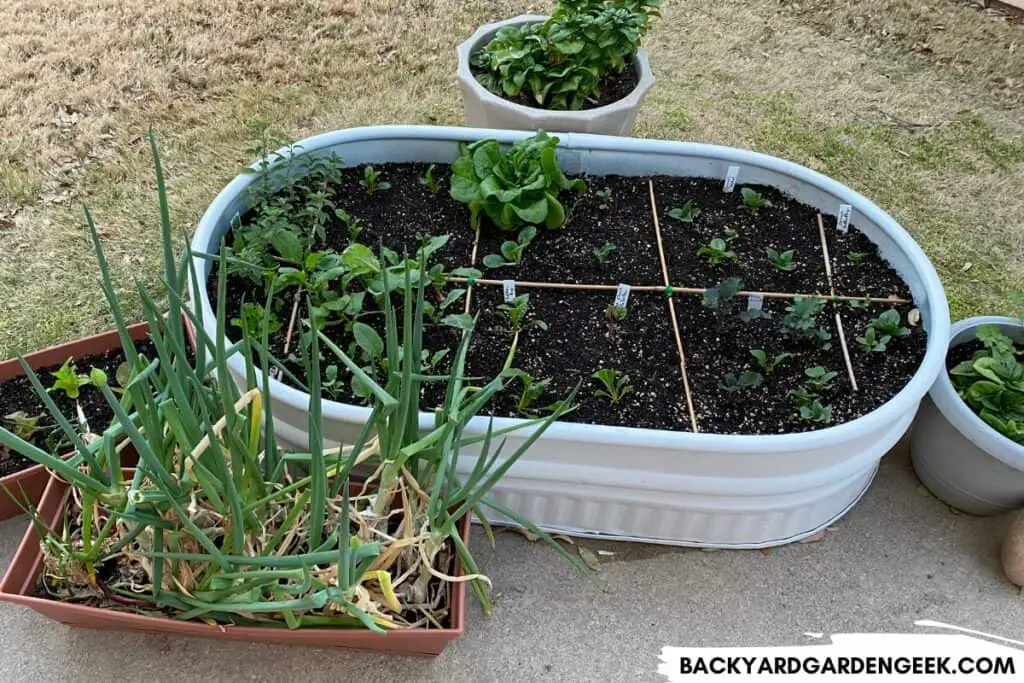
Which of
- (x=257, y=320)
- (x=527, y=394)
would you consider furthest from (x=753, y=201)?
(x=257, y=320)

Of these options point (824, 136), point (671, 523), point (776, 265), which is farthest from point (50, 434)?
point (824, 136)

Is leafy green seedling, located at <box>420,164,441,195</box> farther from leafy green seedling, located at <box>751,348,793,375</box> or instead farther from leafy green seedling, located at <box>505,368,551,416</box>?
leafy green seedling, located at <box>751,348,793,375</box>

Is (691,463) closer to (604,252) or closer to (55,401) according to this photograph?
(604,252)

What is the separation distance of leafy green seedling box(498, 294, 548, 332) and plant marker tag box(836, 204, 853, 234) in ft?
2.02

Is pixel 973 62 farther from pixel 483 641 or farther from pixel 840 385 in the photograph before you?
pixel 483 641

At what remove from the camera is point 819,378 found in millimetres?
1339

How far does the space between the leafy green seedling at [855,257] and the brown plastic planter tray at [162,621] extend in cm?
86

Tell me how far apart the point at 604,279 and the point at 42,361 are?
979 mm

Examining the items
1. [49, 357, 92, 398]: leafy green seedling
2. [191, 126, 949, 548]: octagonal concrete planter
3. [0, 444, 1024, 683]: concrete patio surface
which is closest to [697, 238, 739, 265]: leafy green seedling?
[191, 126, 949, 548]: octagonal concrete planter

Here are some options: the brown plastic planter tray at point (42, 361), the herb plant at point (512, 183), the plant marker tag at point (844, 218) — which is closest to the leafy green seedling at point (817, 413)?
the plant marker tag at point (844, 218)

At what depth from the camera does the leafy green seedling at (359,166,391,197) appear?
1.63 m

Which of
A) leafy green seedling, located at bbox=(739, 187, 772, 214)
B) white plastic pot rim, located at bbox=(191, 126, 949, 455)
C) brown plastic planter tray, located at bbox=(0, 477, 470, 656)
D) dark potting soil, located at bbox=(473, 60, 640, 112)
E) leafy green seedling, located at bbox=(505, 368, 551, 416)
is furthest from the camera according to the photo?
dark potting soil, located at bbox=(473, 60, 640, 112)

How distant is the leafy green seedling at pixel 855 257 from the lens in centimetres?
154

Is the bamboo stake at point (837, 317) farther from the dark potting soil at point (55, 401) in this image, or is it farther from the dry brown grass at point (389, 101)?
the dark potting soil at point (55, 401)
